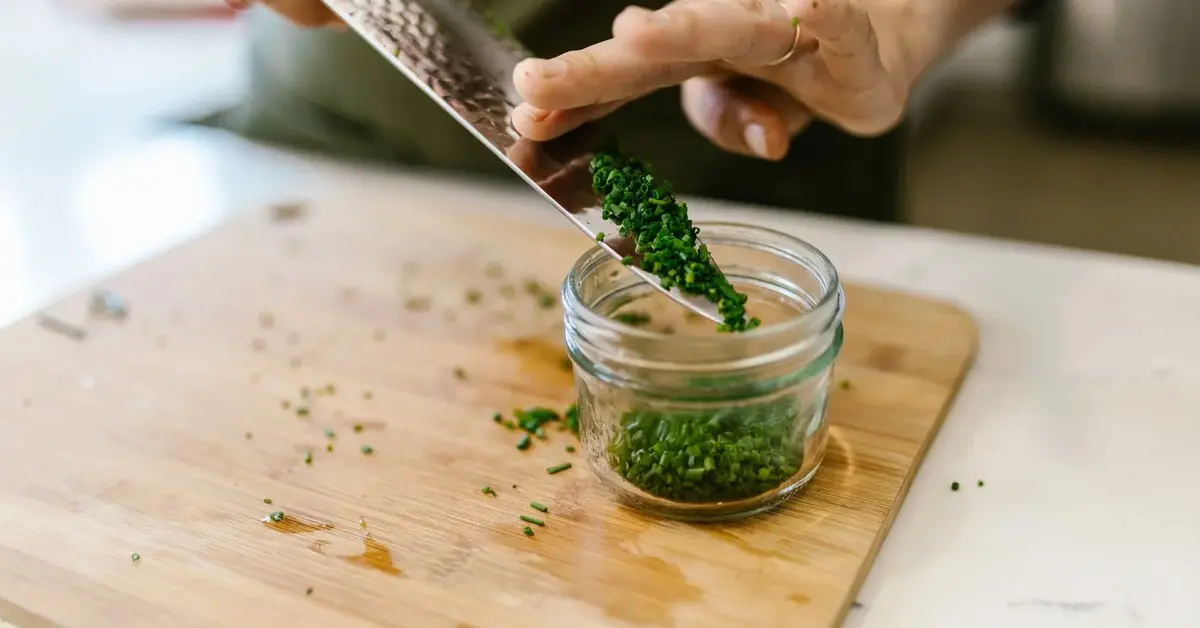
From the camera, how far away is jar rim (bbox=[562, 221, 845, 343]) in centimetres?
76

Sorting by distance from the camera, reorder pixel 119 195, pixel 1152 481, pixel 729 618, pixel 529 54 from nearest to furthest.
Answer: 1. pixel 729 618
2. pixel 1152 481
3. pixel 529 54
4. pixel 119 195

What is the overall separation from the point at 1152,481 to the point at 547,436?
0.53 m

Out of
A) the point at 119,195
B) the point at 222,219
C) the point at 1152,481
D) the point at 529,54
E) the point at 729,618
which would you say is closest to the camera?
the point at 729,618

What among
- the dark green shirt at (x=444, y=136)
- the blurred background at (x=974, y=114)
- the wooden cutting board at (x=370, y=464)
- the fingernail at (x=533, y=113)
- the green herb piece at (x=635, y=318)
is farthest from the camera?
the blurred background at (x=974, y=114)

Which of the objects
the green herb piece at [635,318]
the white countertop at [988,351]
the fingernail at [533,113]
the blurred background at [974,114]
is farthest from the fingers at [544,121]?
the blurred background at [974,114]

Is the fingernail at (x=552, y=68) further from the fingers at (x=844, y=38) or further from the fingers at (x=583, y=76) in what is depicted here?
the fingers at (x=844, y=38)

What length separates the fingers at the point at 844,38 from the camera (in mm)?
810

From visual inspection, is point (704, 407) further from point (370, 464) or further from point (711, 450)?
point (370, 464)

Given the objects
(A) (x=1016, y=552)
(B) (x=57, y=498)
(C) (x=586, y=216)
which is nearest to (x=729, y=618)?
(A) (x=1016, y=552)

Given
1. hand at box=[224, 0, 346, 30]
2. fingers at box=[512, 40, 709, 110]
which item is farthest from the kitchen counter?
fingers at box=[512, 40, 709, 110]

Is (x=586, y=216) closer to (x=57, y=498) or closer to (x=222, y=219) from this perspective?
(x=57, y=498)

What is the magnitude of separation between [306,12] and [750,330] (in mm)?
694

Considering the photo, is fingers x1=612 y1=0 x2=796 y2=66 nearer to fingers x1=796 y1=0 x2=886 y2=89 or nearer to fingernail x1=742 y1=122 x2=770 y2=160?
fingers x1=796 y1=0 x2=886 y2=89

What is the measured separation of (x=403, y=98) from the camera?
1562 mm
